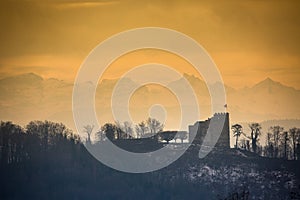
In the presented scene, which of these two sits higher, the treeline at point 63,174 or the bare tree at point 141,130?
the bare tree at point 141,130

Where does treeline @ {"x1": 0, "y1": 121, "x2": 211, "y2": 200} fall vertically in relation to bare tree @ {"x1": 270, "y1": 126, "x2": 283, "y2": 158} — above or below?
below

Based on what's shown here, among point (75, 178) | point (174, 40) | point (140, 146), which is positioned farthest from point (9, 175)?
point (174, 40)

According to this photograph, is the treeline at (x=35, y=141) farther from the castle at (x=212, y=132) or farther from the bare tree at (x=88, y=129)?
the castle at (x=212, y=132)

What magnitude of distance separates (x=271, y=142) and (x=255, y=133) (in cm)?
39

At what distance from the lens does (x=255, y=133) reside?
683 inches

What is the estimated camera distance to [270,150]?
17500mm

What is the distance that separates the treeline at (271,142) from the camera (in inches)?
680

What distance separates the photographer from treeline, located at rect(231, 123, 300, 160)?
17.3 m

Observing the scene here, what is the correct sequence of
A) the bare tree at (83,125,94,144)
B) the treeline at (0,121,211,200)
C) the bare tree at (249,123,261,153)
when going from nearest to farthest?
the bare tree at (83,125,94,144)
the treeline at (0,121,211,200)
the bare tree at (249,123,261,153)

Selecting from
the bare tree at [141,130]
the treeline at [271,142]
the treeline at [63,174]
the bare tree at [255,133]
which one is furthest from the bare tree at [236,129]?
the bare tree at [141,130]

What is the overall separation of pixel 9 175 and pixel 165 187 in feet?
11.0

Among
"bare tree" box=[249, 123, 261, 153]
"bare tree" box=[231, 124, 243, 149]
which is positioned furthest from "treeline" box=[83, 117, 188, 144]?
"bare tree" box=[249, 123, 261, 153]

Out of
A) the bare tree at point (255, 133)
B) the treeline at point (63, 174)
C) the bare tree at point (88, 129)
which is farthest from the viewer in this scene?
the bare tree at point (255, 133)

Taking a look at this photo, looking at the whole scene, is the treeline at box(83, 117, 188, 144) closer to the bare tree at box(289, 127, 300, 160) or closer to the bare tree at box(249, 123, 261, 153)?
the bare tree at box(249, 123, 261, 153)
